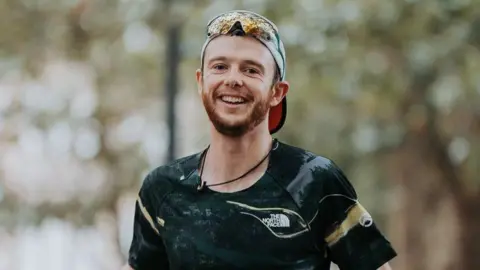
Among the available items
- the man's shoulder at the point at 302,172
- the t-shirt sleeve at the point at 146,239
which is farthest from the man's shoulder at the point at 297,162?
the t-shirt sleeve at the point at 146,239

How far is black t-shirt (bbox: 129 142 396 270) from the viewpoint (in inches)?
104

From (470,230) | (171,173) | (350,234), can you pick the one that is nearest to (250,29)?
(171,173)

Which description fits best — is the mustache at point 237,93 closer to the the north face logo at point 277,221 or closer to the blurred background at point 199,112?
the the north face logo at point 277,221

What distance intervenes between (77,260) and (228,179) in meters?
11.5

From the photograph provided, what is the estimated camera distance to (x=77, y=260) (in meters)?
14.0

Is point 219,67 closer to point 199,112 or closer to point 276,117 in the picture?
point 276,117

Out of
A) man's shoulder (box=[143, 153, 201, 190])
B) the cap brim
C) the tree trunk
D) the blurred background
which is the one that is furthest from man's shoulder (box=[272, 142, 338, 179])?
the tree trunk

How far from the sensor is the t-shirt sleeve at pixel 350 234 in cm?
266

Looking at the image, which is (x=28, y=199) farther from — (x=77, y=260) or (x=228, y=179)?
(x=228, y=179)

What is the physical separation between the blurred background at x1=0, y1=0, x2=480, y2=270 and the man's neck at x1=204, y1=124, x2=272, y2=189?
24.7 ft

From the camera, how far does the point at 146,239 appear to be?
2922 millimetres

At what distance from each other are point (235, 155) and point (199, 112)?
10545 millimetres

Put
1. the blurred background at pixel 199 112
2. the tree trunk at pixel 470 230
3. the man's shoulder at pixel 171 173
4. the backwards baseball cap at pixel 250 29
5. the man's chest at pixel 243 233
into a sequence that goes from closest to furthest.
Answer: the man's chest at pixel 243 233, the backwards baseball cap at pixel 250 29, the man's shoulder at pixel 171 173, the blurred background at pixel 199 112, the tree trunk at pixel 470 230

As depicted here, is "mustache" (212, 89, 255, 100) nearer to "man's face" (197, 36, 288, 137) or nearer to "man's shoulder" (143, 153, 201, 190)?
"man's face" (197, 36, 288, 137)
